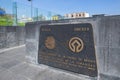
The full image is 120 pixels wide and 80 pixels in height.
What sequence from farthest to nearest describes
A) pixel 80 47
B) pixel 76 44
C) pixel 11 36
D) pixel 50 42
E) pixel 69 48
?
1. pixel 11 36
2. pixel 50 42
3. pixel 69 48
4. pixel 76 44
5. pixel 80 47

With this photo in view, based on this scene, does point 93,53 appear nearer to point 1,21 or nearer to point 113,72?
point 113,72

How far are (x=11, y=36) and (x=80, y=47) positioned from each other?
7.21 m

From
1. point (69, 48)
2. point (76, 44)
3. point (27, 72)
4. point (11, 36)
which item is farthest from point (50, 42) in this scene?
point (11, 36)

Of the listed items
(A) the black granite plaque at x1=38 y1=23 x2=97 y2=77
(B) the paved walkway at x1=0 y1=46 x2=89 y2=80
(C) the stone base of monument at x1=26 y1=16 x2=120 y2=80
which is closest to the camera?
(C) the stone base of monument at x1=26 y1=16 x2=120 y2=80

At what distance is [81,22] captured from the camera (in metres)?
4.91

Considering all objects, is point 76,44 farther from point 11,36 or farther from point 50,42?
point 11,36

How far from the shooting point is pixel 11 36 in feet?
36.3

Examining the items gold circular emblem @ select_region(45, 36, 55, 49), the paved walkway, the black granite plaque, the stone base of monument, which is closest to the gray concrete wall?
the paved walkway

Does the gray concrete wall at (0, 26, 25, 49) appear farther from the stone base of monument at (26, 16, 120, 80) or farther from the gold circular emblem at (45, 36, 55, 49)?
A: the gold circular emblem at (45, 36, 55, 49)

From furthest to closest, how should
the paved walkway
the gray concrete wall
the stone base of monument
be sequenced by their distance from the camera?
the gray concrete wall, the paved walkway, the stone base of monument

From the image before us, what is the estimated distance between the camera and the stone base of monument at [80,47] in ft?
14.1

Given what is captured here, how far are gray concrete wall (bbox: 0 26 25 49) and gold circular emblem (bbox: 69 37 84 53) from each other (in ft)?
21.7

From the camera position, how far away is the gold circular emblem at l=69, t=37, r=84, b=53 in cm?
498

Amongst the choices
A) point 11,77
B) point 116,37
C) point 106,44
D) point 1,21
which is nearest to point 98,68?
point 106,44
